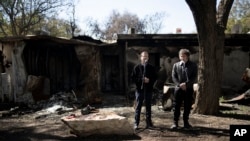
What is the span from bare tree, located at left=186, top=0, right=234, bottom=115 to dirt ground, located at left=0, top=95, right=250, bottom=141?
479 millimetres

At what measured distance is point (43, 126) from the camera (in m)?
9.88

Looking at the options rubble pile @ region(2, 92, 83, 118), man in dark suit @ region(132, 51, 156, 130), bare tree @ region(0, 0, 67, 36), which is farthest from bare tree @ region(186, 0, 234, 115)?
bare tree @ region(0, 0, 67, 36)

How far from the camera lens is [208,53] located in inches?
422

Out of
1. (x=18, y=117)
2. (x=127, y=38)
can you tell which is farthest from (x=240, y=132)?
(x=127, y=38)

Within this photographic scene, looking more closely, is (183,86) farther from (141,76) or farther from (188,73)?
(141,76)

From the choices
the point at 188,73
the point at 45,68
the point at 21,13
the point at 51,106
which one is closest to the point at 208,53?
the point at 188,73

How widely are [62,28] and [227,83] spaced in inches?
965

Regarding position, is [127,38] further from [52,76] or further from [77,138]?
[77,138]

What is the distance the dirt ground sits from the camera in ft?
26.6

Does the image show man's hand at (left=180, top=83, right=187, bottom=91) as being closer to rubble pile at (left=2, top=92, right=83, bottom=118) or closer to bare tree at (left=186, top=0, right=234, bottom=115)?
bare tree at (left=186, top=0, right=234, bottom=115)

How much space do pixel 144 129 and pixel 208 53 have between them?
10.9 ft

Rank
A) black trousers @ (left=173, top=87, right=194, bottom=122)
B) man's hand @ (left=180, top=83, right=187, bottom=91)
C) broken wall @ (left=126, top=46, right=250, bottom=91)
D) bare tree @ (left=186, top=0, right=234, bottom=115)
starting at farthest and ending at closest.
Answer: broken wall @ (left=126, top=46, right=250, bottom=91) < bare tree @ (left=186, top=0, right=234, bottom=115) < black trousers @ (left=173, top=87, right=194, bottom=122) < man's hand @ (left=180, top=83, right=187, bottom=91)

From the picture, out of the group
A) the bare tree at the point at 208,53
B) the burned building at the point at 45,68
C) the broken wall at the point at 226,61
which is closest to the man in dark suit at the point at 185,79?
the bare tree at the point at 208,53

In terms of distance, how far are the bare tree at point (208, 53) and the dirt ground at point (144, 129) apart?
48 cm
